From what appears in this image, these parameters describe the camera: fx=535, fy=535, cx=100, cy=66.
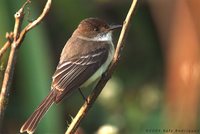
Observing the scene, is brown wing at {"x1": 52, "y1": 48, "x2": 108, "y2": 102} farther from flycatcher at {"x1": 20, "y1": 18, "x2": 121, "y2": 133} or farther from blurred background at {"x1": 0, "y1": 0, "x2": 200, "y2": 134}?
blurred background at {"x1": 0, "y1": 0, "x2": 200, "y2": 134}

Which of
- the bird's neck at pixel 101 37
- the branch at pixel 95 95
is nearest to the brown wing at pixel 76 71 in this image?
the bird's neck at pixel 101 37

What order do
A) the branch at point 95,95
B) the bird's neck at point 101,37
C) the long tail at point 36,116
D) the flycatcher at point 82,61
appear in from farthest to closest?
1. the bird's neck at point 101,37
2. the flycatcher at point 82,61
3. the long tail at point 36,116
4. the branch at point 95,95

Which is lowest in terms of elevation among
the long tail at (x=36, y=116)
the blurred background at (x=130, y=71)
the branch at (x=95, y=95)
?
the blurred background at (x=130, y=71)

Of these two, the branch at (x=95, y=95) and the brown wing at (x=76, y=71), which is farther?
the brown wing at (x=76, y=71)

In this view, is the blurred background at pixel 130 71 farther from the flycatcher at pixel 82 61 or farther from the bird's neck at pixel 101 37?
the bird's neck at pixel 101 37

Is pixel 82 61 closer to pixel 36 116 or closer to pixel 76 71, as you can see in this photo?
pixel 76 71

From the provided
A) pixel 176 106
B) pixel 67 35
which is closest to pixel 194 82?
pixel 176 106

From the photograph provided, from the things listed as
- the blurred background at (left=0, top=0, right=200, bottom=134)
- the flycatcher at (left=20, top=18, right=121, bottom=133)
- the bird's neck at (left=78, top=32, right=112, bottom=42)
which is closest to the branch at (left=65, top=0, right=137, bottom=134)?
the blurred background at (left=0, top=0, right=200, bottom=134)
